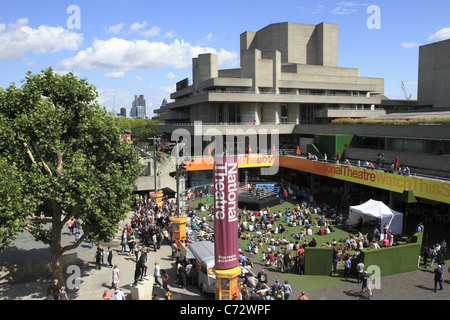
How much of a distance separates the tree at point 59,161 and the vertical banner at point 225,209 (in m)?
5.04

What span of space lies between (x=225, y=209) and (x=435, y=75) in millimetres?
47736

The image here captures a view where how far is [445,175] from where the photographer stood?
25094 mm

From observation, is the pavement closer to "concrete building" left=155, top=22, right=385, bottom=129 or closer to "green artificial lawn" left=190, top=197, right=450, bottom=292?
"green artificial lawn" left=190, top=197, right=450, bottom=292

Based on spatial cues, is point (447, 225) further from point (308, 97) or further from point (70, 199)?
point (308, 97)

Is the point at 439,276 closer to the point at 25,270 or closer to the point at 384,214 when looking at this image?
the point at 384,214

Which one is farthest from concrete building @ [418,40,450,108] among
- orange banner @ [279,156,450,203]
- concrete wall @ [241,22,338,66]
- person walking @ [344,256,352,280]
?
person walking @ [344,256,352,280]

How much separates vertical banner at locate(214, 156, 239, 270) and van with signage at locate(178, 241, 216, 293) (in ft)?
7.11

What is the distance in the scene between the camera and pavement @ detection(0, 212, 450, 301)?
15.1 m

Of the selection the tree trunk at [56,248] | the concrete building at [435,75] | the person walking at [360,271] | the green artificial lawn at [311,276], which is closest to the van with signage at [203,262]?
the green artificial lawn at [311,276]

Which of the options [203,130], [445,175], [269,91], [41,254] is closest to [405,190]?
[445,175]

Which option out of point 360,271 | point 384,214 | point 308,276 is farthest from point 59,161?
point 384,214

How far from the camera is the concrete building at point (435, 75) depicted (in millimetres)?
45406

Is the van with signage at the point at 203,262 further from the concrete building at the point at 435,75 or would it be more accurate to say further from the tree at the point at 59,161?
the concrete building at the point at 435,75
